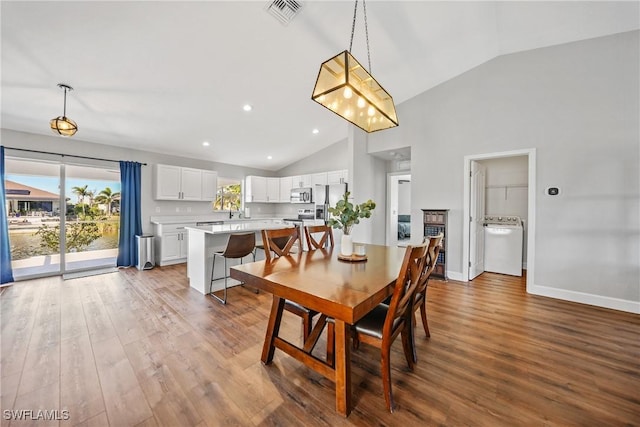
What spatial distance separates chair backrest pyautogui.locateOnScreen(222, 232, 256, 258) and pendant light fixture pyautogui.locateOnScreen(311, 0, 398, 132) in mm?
1872

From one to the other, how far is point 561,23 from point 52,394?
5813 millimetres

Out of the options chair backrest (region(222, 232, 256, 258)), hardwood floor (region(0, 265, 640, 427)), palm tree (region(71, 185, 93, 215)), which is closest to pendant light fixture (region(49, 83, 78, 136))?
hardwood floor (region(0, 265, 640, 427))

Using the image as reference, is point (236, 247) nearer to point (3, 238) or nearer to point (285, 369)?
point (285, 369)

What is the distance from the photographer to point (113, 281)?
3.86 metres

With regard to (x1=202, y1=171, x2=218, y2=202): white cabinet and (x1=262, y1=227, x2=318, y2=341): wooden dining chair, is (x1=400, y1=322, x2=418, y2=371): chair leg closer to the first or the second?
(x1=262, y1=227, x2=318, y2=341): wooden dining chair

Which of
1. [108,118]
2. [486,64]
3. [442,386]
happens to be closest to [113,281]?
[108,118]

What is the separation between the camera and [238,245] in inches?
122

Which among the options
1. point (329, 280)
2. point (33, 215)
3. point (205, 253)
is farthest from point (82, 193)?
point (329, 280)

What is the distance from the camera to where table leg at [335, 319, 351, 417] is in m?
1.40

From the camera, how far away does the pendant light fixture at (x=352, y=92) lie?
70.1 inches

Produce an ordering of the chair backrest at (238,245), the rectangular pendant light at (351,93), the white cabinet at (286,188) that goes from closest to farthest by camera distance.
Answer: the rectangular pendant light at (351,93)
the chair backrest at (238,245)
the white cabinet at (286,188)

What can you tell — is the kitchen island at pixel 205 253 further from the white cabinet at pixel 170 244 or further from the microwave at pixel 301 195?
the microwave at pixel 301 195

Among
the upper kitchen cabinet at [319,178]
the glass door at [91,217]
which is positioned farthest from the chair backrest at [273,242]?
the glass door at [91,217]

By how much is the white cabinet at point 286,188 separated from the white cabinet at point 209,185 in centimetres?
177
